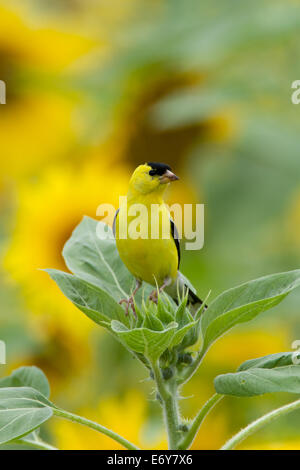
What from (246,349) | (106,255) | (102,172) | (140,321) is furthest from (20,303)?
(140,321)

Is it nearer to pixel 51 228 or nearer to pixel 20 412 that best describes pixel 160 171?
pixel 20 412

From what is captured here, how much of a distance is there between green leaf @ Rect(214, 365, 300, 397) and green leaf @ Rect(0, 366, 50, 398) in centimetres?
19

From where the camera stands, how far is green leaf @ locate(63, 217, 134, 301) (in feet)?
1.95

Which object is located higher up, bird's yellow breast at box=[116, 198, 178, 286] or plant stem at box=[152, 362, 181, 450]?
bird's yellow breast at box=[116, 198, 178, 286]

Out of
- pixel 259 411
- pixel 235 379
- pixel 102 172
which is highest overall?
pixel 102 172

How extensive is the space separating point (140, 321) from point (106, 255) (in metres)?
0.12

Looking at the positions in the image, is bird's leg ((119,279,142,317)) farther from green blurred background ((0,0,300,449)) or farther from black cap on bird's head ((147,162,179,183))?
green blurred background ((0,0,300,449))

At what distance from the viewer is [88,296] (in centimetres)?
52

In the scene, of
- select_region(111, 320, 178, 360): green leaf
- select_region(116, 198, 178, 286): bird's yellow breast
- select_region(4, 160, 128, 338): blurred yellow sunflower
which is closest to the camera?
select_region(111, 320, 178, 360): green leaf

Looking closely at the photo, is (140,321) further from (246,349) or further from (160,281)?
(246,349)

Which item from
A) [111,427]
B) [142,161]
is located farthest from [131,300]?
[142,161]

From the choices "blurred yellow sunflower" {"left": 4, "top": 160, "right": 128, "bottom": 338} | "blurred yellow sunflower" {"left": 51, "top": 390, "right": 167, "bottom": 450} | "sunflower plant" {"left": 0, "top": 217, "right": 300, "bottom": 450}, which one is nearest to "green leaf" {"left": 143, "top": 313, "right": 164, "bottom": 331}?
"sunflower plant" {"left": 0, "top": 217, "right": 300, "bottom": 450}

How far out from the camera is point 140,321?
51cm

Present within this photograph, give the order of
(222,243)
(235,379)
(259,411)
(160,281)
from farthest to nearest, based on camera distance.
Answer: (222,243) → (259,411) → (160,281) → (235,379)
